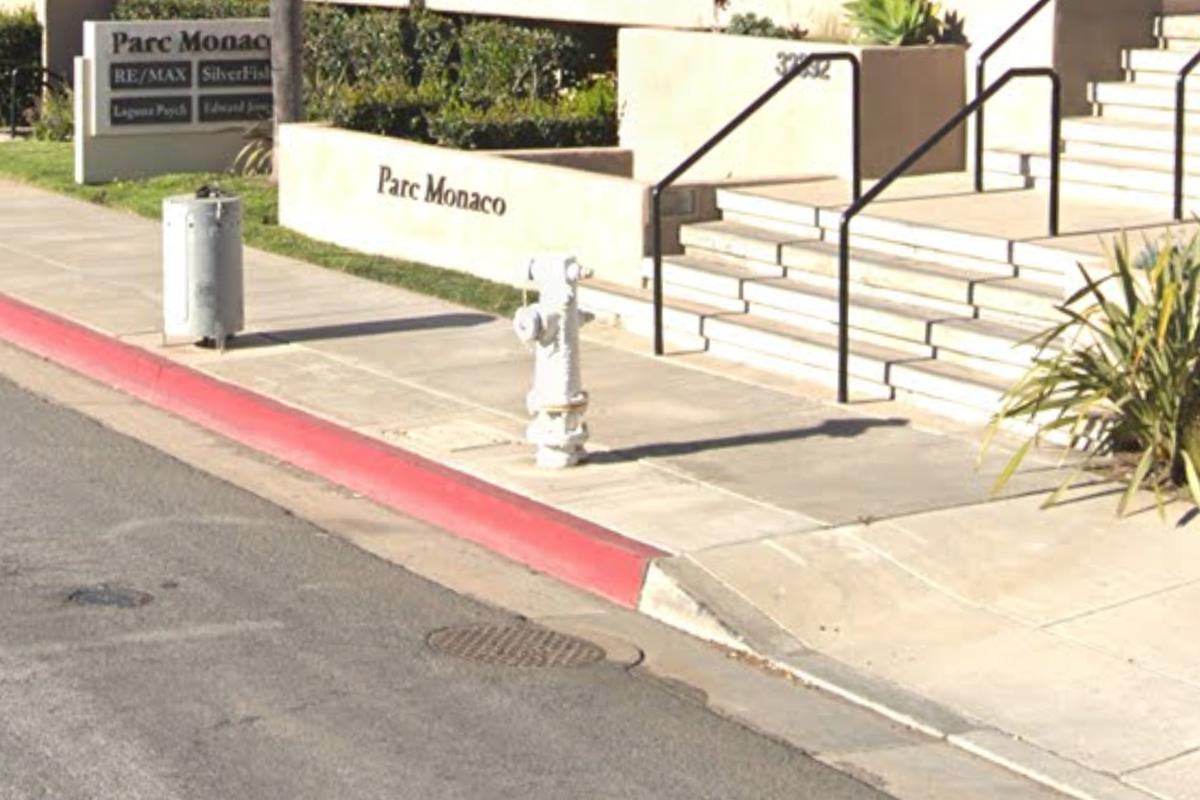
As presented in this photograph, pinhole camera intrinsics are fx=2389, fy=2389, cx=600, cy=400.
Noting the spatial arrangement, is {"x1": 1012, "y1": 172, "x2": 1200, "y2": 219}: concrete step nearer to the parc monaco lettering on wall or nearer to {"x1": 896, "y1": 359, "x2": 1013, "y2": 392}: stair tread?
{"x1": 896, "y1": 359, "x2": 1013, "y2": 392}: stair tread

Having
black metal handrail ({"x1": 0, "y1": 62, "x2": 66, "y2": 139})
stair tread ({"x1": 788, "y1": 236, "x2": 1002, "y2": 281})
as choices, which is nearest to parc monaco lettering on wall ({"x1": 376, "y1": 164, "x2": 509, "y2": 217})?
stair tread ({"x1": 788, "y1": 236, "x2": 1002, "y2": 281})

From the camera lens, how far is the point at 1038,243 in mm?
13578

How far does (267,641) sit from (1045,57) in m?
9.06

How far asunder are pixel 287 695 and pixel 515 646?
1092 millimetres

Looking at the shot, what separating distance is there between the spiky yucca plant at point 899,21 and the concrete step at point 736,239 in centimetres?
→ 233

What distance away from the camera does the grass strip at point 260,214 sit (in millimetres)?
16734

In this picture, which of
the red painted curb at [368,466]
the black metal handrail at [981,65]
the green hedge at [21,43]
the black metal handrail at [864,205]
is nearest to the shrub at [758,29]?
the black metal handrail at [981,65]

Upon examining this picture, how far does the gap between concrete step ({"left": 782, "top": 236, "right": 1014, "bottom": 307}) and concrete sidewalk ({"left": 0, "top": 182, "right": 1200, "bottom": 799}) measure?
969mm

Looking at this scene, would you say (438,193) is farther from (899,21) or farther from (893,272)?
(893,272)

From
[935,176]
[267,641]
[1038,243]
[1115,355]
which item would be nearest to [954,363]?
[1038,243]

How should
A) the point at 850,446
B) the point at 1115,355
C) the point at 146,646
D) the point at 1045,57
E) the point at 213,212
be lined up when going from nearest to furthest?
1. the point at 146,646
2. the point at 1115,355
3. the point at 850,446
4. the point at 213,212
5. the point at 1045,57

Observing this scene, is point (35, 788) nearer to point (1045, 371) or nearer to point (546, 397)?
point (546, 397)

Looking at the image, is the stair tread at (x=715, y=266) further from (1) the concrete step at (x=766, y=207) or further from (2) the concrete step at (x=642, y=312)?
(1) the concrete step at (x=766, y=207)

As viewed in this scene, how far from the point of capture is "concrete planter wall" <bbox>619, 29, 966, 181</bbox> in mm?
16812
